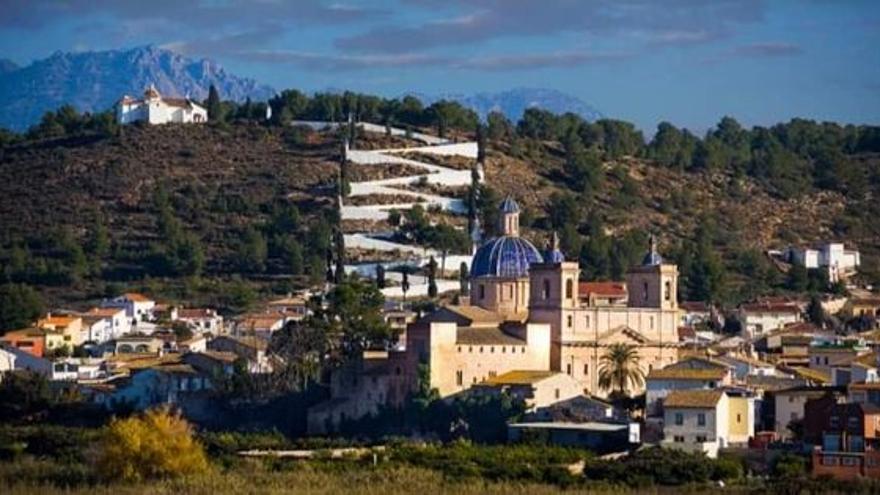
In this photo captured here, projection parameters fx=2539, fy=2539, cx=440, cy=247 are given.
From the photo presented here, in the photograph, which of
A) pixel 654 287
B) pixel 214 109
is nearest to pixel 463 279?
pixel 654 287

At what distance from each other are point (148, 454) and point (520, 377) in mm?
9055

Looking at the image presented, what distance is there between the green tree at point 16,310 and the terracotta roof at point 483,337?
21.2 metres

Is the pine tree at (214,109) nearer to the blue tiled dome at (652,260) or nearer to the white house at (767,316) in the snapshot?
the white house at (767,316)

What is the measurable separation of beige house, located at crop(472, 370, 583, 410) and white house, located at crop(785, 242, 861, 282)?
30.8m

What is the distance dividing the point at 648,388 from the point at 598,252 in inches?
981

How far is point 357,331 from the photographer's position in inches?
2174

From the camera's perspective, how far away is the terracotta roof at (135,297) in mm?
70812

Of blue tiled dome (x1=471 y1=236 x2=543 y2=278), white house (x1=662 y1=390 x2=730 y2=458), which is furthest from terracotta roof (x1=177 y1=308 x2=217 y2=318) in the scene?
white house (x1=662 y1=390 x2=730 y2=458)

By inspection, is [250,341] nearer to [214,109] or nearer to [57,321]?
[57,321]

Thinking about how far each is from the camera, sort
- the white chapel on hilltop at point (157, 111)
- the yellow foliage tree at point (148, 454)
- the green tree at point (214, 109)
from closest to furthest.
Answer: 1. the yellow foliage tree at point (148, 454)
2. the white chapel on hilltop at point (157, 111)
3. the green tree at point (214, 109)

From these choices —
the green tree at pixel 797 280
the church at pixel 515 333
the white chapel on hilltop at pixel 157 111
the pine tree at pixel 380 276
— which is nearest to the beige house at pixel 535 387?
the church at pixel 515 333

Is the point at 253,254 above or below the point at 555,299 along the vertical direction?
above

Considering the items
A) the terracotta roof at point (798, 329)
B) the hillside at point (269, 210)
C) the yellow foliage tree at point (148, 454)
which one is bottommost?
the yellow foliage tree at point (148, 454)

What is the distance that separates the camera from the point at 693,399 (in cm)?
4472
